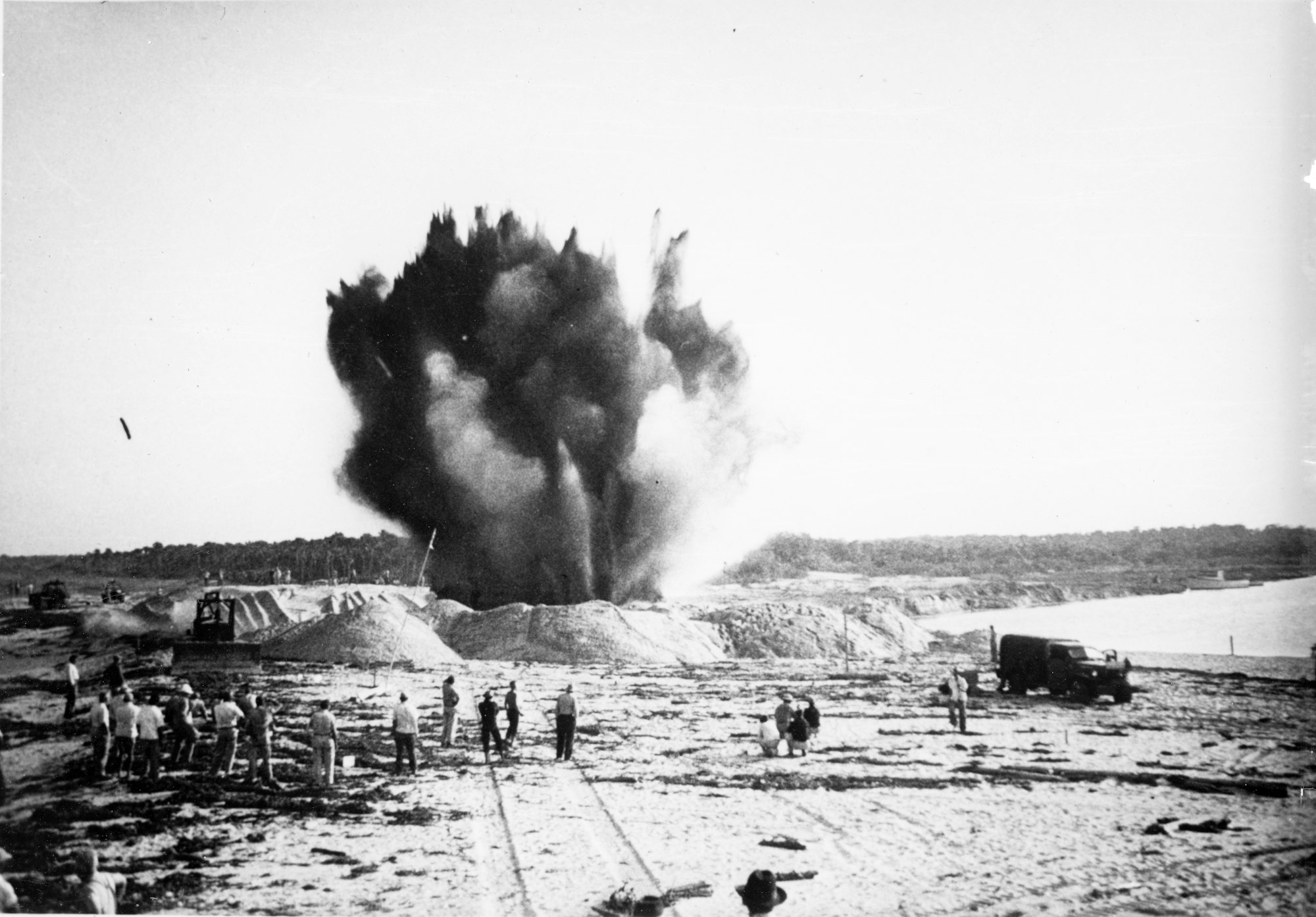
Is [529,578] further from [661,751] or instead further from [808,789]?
[808,789]

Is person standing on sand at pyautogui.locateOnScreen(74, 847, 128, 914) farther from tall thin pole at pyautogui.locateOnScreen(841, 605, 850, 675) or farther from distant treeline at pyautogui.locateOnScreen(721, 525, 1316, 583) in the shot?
tall thin pole at pyautogui.locateOnScreen(841, 605, 850, 675)

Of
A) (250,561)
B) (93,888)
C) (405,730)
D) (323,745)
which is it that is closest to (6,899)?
(93,888)

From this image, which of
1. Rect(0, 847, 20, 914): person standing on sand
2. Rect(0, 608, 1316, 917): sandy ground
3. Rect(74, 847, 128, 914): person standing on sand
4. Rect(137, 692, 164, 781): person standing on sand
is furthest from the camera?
Rect(137, 692, 164, 781): person standing on sand

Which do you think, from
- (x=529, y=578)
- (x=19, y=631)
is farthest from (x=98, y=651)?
(x=529, y=578)

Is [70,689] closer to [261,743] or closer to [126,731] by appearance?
[126,731]

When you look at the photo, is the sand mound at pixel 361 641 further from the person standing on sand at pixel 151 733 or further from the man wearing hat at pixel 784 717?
the man wearing hat at pixel 784 717

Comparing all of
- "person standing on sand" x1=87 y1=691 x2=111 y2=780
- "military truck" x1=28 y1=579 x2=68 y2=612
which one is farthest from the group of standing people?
"military truck" x1=28 y1=579 x2=68 y2=612
